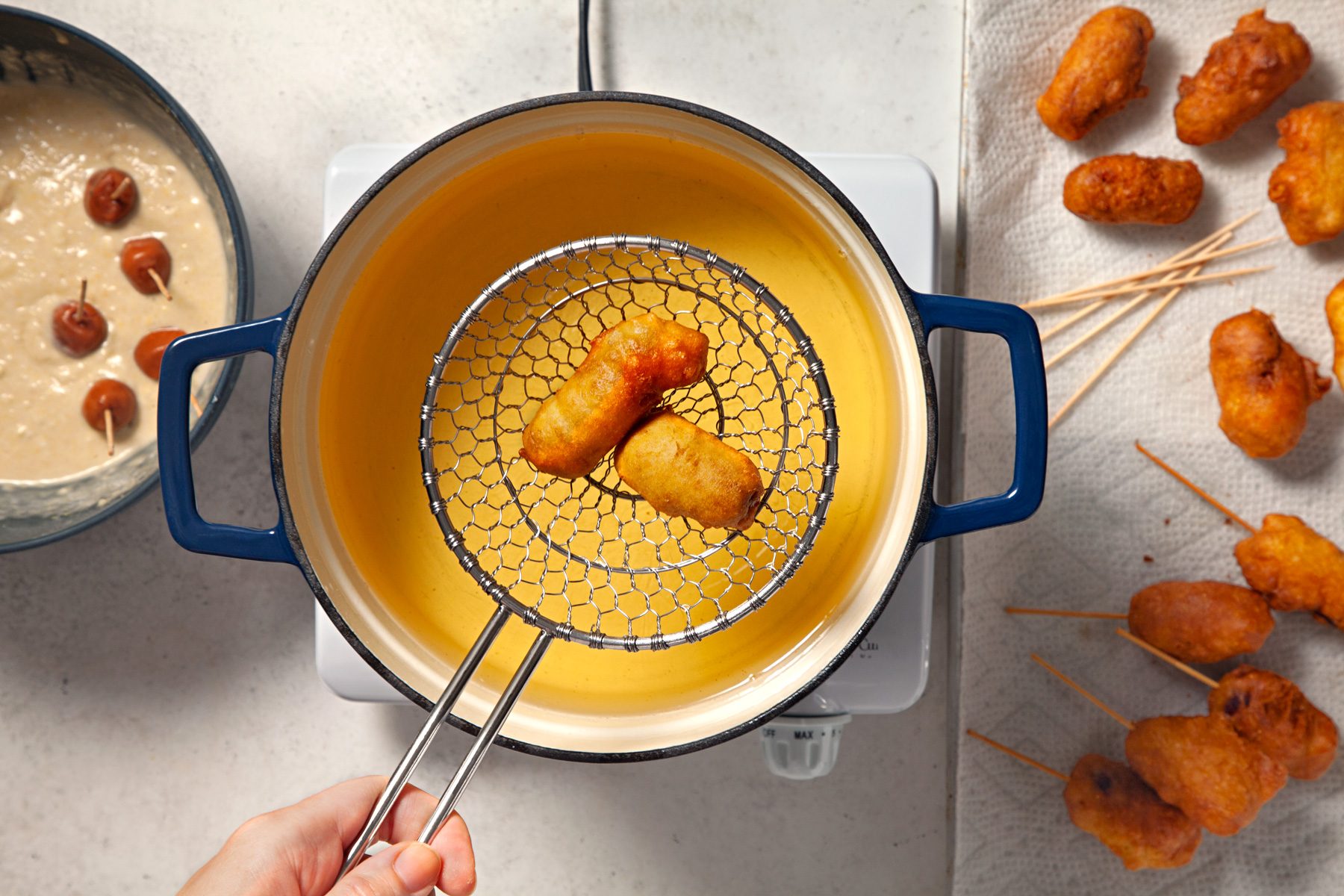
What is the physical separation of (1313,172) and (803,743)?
0.86 meters

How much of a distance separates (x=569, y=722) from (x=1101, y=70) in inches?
35.6

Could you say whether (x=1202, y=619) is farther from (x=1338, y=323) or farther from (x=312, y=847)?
(x=312, y=847)

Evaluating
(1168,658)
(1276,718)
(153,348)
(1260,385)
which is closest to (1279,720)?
(1276,718)

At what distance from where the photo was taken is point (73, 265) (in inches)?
44.1

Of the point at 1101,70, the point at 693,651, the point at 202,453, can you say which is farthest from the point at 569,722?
the point at 1101,70

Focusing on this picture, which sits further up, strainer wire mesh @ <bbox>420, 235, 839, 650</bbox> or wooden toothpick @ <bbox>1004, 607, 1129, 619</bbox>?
strainer wire mesh @ <bbox>420, 235, 839, 650</bbox>

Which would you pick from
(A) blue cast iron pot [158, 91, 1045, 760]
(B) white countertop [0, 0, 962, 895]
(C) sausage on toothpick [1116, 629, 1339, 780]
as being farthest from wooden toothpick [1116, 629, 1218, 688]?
(A) blue cast iron pot [158, 91, 1045, 760]

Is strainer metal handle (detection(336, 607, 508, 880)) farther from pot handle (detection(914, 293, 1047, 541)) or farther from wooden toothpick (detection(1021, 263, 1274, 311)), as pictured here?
wooden toothpick (detection(1021, 263, 1274, 311))

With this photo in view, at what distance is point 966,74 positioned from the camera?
1.16 metres

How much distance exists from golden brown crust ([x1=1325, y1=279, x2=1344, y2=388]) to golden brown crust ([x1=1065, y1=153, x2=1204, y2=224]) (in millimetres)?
190

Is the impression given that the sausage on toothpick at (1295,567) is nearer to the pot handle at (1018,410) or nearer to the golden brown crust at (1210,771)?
the golden brown crust at (1210,771)

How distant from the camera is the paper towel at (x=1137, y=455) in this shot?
1.17m

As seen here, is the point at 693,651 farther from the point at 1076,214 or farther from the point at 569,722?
the point at 1076,214

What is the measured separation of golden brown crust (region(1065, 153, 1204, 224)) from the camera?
1112 millimetres
